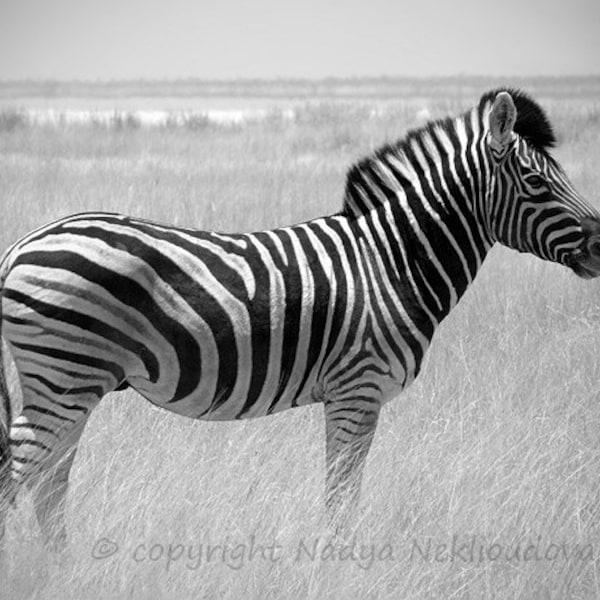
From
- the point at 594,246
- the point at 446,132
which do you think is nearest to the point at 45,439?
the point at 446,132

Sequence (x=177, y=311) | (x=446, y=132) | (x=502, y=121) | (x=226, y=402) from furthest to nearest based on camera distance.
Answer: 1. (x=446, y=132)
2. (x=502, y=121)
3. (x=226, y=402)
4. (x=177, y=311)

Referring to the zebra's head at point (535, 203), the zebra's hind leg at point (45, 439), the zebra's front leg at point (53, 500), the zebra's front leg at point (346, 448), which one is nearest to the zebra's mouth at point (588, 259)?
the zebra's head at point (535, 203)

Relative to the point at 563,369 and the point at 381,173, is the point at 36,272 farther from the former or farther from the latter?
the point at 563,369

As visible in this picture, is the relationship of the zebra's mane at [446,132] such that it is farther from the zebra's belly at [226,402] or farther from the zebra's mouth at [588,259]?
the zebra's belly at [226,402]

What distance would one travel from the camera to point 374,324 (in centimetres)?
462

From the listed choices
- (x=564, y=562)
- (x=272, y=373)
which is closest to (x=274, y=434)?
(x=272, y=373)

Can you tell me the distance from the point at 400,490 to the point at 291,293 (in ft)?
3.71

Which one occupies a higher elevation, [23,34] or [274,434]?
[23,34]

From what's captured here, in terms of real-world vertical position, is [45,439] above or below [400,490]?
above

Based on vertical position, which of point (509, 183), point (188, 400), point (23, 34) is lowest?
point (188, 400)

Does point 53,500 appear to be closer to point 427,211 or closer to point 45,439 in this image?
point 45,439

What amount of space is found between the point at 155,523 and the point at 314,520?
26.4 inches

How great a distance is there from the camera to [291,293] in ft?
15.0

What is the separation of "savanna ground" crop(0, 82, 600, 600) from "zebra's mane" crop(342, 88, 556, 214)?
1.32 metres
